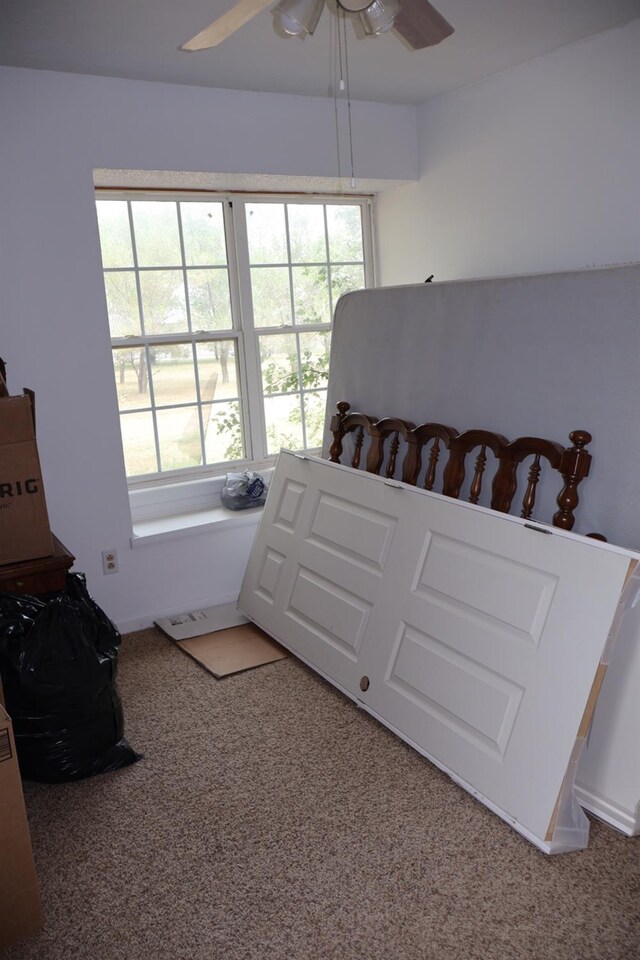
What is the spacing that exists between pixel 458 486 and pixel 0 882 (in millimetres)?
1934

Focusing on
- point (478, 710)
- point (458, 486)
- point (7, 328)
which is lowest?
point (478, 710)

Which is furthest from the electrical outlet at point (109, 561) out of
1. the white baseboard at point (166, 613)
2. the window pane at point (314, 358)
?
the window pane at point (314, 358)

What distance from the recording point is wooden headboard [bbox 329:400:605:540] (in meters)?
2.45

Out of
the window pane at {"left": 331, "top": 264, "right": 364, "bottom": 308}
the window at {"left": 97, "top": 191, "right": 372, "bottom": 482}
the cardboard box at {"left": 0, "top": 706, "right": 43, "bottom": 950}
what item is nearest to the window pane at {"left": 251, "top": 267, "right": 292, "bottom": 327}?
the window at {"left": 97, "top": 191, "right": 372, "bottom": 482}

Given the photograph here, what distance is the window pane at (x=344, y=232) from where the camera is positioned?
14.7ft

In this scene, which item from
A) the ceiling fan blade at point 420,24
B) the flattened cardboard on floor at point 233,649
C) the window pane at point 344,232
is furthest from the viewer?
the window pane at point 344,232

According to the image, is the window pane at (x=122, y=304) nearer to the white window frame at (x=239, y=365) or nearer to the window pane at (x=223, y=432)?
the white window frame at (x=239, y=365)

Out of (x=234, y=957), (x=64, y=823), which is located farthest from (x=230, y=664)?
(x=234, y=957)

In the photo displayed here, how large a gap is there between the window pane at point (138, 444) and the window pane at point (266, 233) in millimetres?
1087

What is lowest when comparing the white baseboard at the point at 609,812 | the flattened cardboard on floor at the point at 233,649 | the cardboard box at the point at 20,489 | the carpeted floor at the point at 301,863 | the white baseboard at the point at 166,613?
the white baseboard at the point at 166,613

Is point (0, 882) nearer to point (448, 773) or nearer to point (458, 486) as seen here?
point (448, 773)

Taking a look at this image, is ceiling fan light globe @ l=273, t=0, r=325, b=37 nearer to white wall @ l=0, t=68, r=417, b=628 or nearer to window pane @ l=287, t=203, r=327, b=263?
white wall @ l=0, t=68, r=417, b=628

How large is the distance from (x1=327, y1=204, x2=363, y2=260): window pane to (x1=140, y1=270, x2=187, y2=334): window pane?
1.00m

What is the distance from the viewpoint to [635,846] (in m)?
2.16
